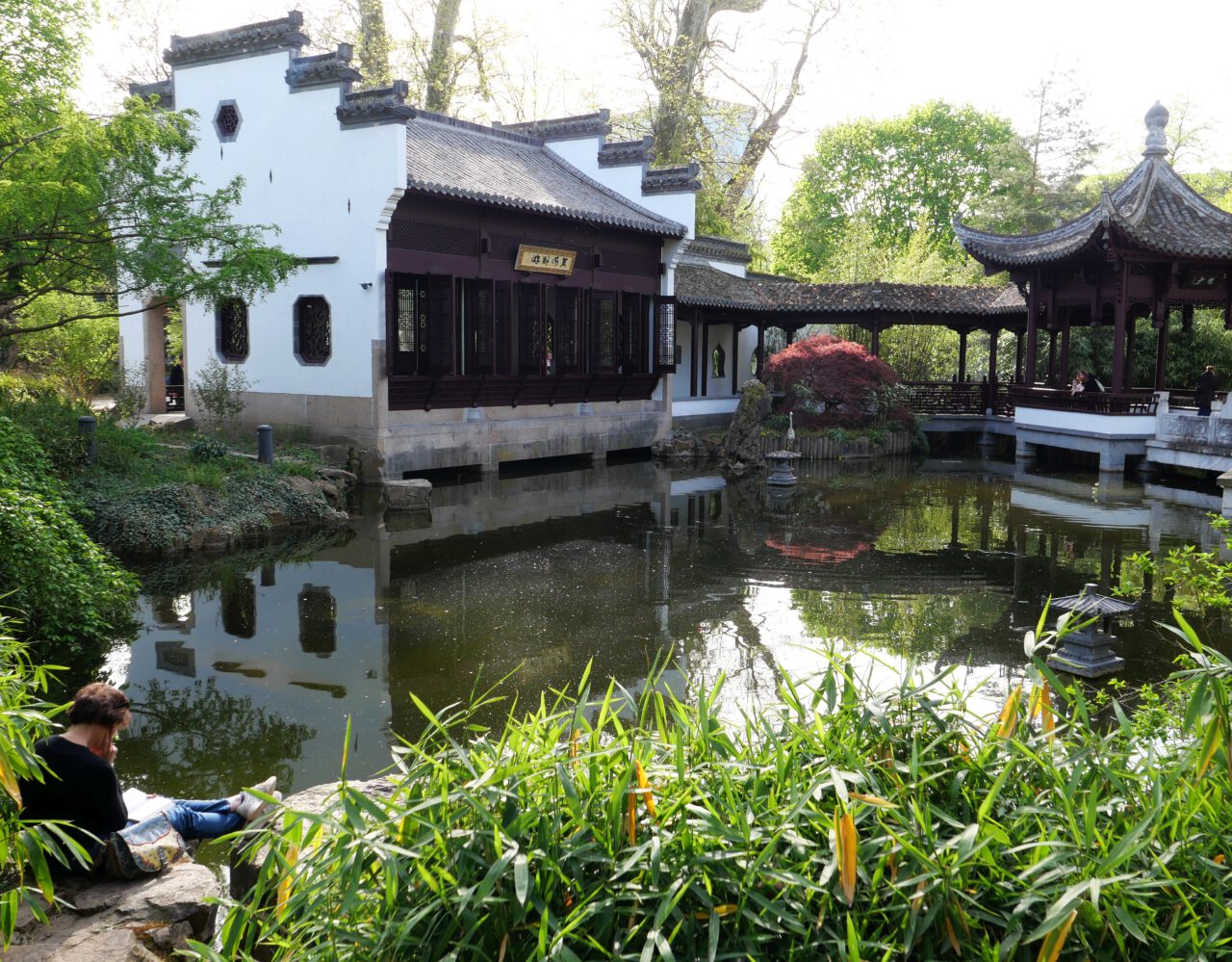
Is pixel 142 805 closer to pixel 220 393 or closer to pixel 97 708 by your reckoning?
pixel 97 708

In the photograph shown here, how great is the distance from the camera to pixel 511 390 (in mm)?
17219

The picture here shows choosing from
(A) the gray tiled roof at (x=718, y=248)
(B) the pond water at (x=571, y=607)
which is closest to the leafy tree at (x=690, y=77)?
(A) the gray tiled roof at (x=718, y=248)

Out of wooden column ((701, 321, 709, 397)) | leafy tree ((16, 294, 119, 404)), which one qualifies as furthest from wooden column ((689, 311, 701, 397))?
leafy tree ((16, 294, 119, 404))

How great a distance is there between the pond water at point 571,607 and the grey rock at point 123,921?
117cm

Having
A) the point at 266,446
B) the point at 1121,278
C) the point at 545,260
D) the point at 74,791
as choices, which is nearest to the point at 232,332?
the point at 545,260

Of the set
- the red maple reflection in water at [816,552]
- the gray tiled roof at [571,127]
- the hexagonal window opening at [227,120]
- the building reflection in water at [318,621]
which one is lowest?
the building reflection in water at [318,621]

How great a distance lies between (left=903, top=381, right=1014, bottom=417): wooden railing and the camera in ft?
76.6

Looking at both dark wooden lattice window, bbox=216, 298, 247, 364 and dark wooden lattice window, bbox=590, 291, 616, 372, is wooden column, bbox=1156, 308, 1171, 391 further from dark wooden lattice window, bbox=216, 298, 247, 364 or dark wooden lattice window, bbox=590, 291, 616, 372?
dark wooden lattice window, bbox=216, 298, 247, 364

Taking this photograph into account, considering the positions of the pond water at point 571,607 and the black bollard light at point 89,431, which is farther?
the black bollard light at point 89,431

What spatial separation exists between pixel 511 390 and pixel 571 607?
9119 millimetres

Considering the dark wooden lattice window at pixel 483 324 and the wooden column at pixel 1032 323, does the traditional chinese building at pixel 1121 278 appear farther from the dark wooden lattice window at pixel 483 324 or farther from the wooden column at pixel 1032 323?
the dark wooden lattice window at pixel 483 324

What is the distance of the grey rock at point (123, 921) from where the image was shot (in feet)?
10.4

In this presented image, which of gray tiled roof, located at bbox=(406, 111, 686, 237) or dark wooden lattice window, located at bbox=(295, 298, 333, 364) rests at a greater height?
gray tiled roof, located at bbox=(406, 111, 686, 237)

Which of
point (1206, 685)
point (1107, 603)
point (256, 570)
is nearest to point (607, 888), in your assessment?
point (1206, 685)
